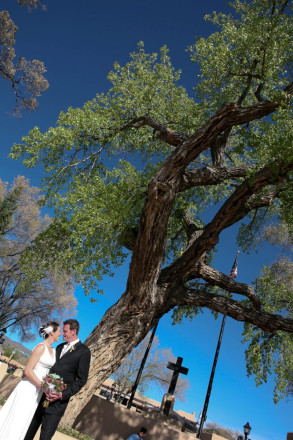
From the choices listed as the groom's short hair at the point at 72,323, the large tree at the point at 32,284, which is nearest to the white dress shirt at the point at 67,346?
the groom's short hair at the point at 72,323

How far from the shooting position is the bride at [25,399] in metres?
3.54

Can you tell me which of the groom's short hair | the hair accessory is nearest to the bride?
the hair accessory

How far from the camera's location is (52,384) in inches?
144

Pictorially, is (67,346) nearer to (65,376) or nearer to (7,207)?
(65,376)

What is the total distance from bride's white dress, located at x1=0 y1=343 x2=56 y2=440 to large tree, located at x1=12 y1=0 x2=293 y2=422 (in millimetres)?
4638

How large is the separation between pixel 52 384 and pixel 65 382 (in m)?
0.34

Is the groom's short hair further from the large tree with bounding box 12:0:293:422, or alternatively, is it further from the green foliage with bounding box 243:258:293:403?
the green foliage with bounding box 243:258:293:403

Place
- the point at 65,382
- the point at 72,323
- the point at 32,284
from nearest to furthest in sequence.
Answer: the point at 65,382
the point at 72,323
the point at 32,284

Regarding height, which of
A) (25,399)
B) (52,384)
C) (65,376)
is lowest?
(25,399)

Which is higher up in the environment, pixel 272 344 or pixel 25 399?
pixel 272 344

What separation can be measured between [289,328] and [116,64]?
1242 centimetres

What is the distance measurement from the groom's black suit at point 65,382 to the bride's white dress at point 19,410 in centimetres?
24

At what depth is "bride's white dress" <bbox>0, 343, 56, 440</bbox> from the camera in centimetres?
353

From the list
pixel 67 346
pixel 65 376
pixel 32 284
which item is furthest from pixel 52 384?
pixel 32 284
